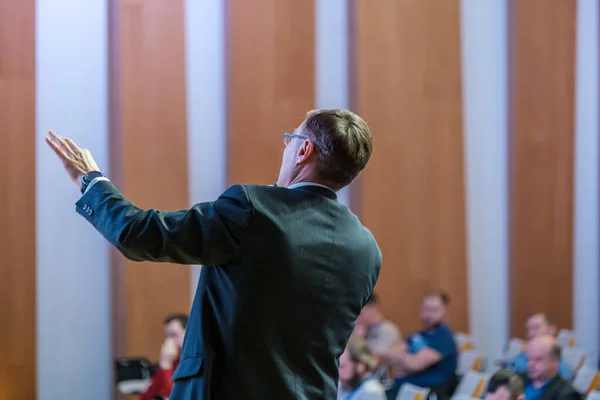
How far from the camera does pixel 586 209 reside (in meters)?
9.05

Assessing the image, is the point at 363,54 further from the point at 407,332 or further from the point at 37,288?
the point at 37,288

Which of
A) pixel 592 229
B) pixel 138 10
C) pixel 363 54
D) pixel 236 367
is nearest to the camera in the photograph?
pixel 236 367

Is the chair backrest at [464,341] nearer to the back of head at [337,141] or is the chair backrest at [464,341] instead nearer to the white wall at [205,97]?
the white wall at [205,97]

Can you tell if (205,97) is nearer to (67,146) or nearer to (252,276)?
(67,146)

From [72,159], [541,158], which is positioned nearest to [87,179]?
[72,159]

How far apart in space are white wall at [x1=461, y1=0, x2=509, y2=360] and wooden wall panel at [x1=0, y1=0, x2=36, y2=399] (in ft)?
13.9

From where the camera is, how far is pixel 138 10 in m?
6.83

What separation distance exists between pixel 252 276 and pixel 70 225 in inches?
199

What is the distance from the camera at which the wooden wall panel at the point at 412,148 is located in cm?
778

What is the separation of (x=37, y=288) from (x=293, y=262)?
5.08 m

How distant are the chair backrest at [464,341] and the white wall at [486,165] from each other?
51 cm

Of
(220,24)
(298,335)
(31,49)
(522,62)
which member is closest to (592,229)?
(522,62)

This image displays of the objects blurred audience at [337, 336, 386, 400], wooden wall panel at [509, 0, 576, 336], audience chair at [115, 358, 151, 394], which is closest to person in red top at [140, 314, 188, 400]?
audience chair at [115, 358, 151, 394]

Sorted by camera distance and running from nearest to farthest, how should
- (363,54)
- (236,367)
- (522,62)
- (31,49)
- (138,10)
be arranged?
(236,367) → (31,49) → (138,10) → (363,54) → (522,62)
